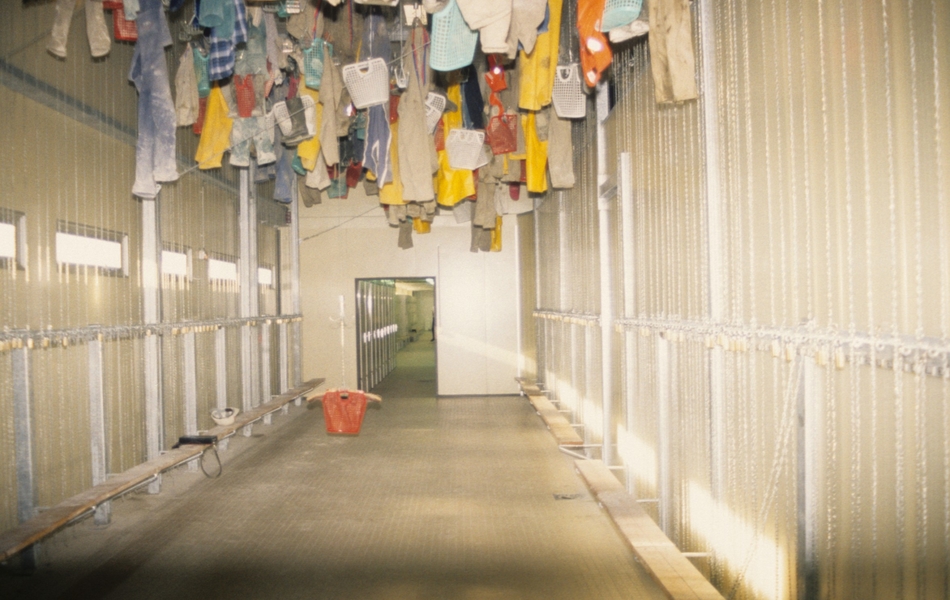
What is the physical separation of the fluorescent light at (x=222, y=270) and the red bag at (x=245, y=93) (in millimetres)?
2273

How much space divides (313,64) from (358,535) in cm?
367

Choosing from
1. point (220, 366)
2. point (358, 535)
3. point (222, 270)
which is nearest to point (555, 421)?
point (358, 535)

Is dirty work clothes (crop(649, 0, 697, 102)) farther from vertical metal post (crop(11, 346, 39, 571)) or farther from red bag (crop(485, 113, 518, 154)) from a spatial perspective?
vertical metal post (crop(11, 346, 39, 571))

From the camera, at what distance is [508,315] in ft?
36.0

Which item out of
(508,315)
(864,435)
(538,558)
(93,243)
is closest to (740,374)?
(864,435)

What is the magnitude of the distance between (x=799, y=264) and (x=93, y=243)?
486 centimetres

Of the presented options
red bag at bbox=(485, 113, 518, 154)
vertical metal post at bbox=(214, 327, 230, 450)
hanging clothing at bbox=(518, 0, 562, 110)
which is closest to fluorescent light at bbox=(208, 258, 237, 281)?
vertical metal post at bbox=(214, 327, 230, 450)

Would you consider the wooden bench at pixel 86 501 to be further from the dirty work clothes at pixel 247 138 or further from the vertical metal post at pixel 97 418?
the dirty work clothes at pixel 247 138

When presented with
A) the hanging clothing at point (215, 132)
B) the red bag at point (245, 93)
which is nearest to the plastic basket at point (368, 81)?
the red bag at point (245, 93)

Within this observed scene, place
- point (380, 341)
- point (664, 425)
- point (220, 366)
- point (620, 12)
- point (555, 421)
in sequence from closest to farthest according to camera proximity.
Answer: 1. point (620, 12)
2. point (664, 425)
3. point (555, 421)
4. point (220, 366)
5. point (380, 341)

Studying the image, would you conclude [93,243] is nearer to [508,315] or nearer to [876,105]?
[876,105]

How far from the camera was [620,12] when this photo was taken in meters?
2.98

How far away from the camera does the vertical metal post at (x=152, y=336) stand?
5.36 meters

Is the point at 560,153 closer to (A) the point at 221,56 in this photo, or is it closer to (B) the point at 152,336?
(A) the point at 221,56
